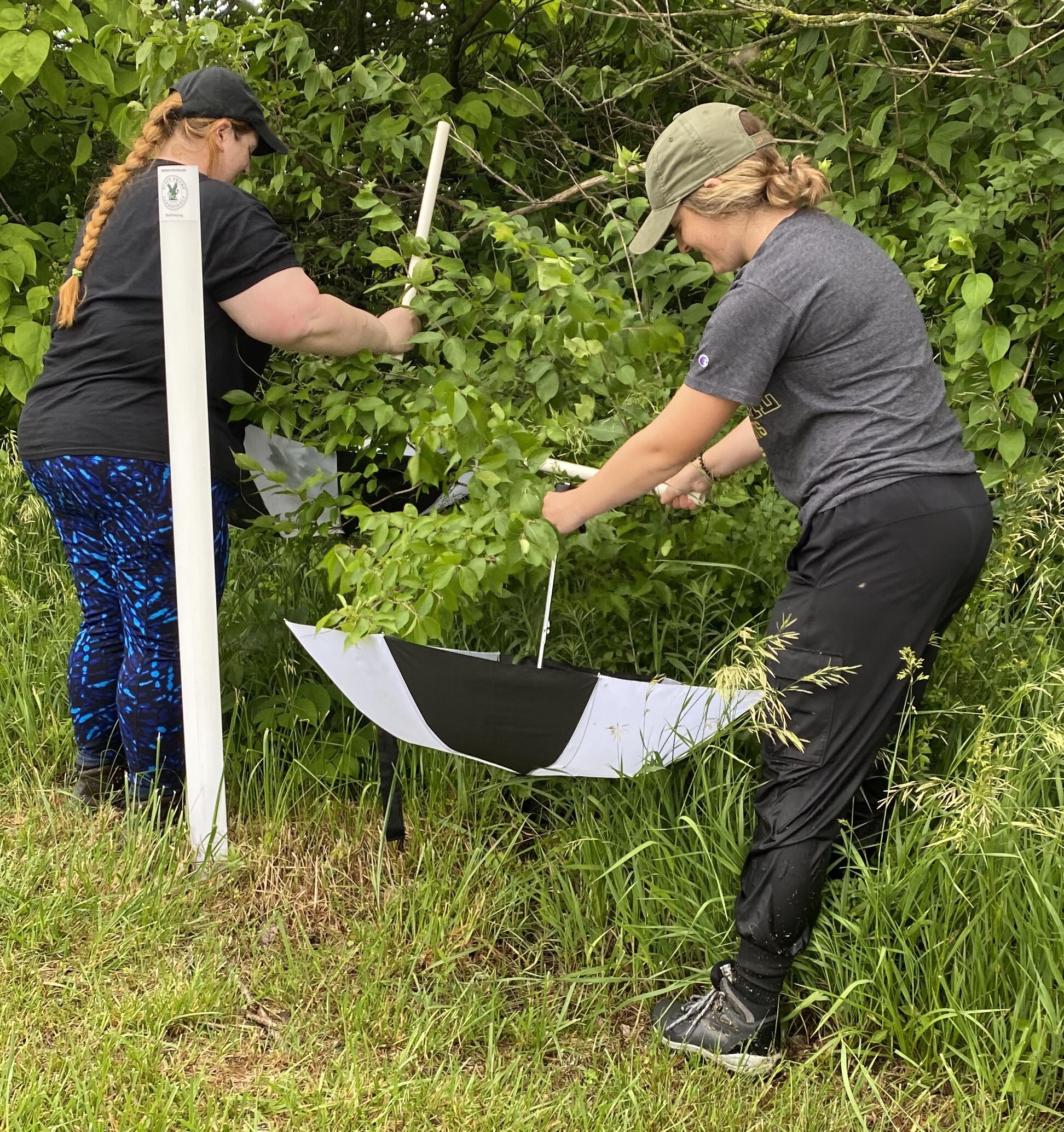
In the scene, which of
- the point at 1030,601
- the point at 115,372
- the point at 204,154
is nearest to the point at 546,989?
the point at 1030,601

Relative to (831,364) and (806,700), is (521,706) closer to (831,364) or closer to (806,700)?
(806,700)

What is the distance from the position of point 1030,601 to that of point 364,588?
162 cm

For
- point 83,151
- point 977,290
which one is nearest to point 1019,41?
point 977,290

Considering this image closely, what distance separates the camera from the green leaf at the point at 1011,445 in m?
2.96

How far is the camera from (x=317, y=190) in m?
3.04

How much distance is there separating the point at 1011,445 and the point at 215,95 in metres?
2.16

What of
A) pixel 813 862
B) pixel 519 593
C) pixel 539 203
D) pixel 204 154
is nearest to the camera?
pixel 813 862

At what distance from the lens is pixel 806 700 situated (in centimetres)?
214

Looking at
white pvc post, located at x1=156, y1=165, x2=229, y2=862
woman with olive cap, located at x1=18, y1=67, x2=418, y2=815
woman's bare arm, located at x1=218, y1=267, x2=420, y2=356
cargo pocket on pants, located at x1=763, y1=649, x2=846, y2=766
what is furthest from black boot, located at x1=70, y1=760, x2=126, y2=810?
cargo pocket on pants, located at x1=763, y1=649, x2=846, y2=766

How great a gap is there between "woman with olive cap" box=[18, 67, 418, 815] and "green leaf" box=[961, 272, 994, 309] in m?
1.35

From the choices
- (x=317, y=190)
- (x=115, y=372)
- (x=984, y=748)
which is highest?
(x=317, y=190)

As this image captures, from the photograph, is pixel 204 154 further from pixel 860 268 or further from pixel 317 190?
pixel 860 268

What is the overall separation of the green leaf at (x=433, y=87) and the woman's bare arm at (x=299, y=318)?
34.5 inches

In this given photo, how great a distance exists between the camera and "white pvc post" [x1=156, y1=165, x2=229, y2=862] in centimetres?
235
